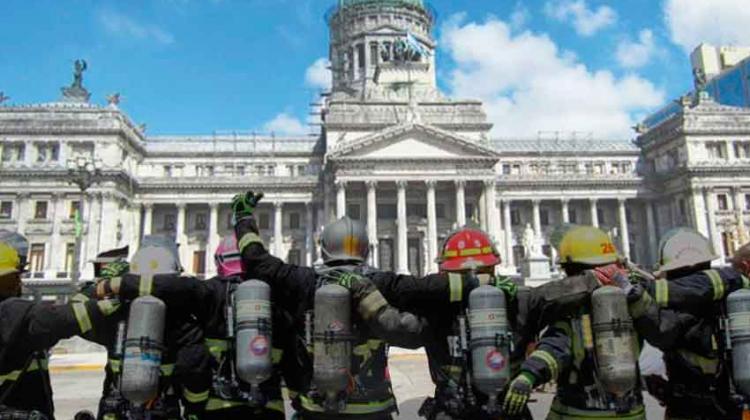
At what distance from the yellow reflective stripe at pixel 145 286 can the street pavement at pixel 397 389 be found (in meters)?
6.72

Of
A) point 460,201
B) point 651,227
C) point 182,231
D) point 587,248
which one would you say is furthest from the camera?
point 651,227

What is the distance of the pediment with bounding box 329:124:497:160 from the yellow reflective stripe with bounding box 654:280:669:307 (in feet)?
125

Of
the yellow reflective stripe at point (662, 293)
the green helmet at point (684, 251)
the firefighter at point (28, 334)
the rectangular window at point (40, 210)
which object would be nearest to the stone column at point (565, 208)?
the rectangular window at point (40, 210)

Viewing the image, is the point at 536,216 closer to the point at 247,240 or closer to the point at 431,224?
the point at 431,224

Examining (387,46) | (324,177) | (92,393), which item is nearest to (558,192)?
(324,177)

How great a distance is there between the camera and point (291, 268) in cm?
479

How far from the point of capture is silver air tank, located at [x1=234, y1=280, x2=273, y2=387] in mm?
4316

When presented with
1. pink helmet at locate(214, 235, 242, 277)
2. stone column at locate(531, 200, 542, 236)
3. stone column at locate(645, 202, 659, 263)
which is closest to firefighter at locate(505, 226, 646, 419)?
pink helmet at locate(214, 235, 242, 277)

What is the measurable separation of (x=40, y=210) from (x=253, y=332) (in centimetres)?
4547

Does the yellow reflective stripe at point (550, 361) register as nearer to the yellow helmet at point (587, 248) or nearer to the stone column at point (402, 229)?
the yellow helmet at point (587, 248)

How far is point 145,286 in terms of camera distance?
4.39m

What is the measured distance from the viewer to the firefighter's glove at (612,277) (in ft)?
13.6

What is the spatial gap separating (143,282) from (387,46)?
199ft

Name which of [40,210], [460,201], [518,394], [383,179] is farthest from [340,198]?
[518,394]
